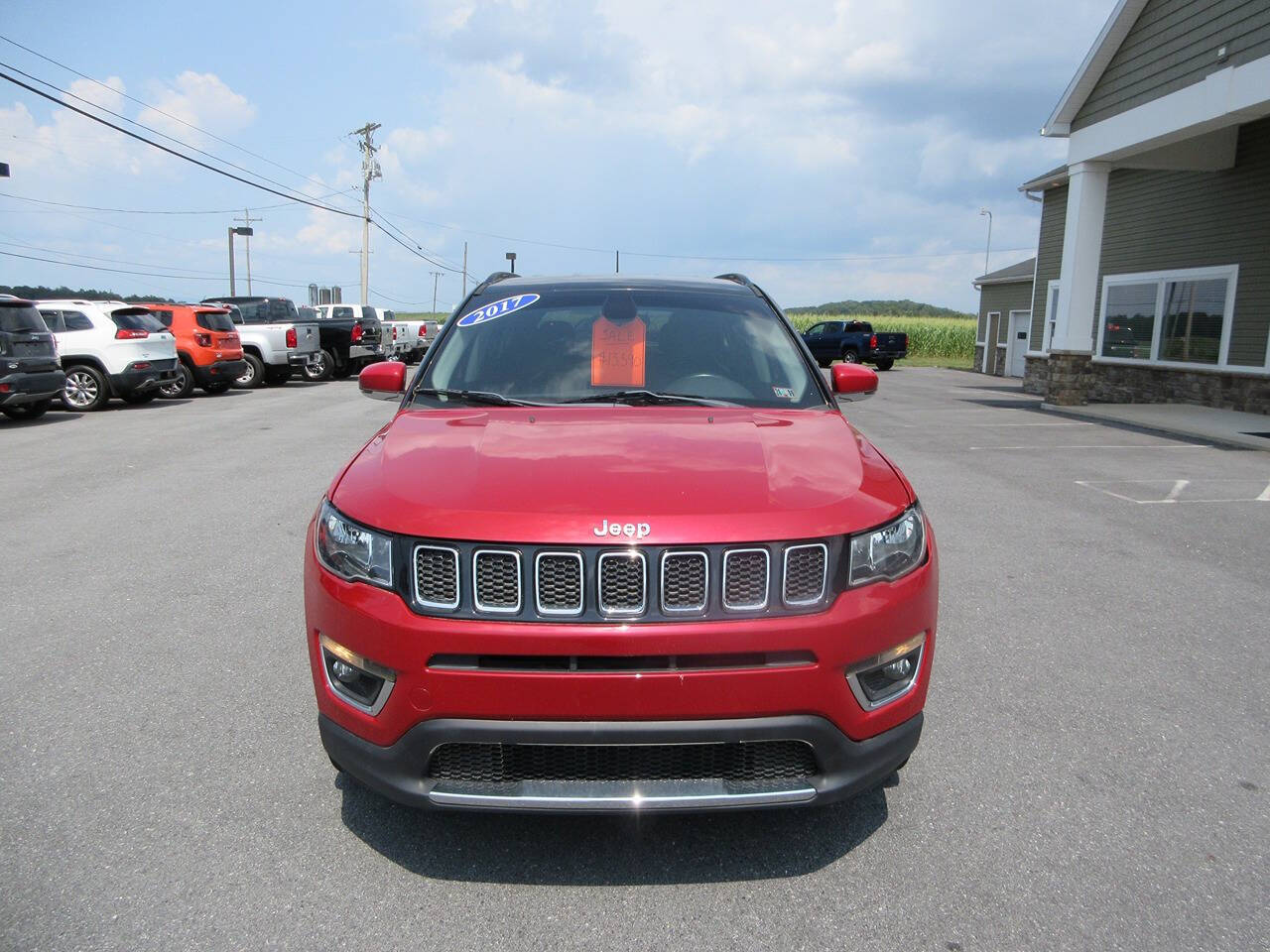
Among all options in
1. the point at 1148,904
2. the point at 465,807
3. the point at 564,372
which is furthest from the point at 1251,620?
the point at 465,807

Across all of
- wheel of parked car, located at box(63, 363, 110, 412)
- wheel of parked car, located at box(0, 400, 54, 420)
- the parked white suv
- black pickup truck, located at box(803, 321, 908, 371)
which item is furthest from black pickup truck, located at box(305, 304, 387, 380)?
black pickup truck, located at box(803, 321, 908, 371)

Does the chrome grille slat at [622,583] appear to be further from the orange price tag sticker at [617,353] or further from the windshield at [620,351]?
the orange price tag sticker at [617,353]

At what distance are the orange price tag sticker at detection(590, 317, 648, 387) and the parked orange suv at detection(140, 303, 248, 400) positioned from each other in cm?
1651

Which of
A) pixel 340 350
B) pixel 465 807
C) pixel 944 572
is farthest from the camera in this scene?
pixel 340 350

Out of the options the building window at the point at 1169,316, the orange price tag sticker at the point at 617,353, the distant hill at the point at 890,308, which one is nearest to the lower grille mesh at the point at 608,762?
the orange price tag sticker at the point at 617,353

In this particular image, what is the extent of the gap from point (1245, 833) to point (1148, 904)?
59cm

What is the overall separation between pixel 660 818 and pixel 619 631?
0.61m

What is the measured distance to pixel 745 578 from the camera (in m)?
2.33

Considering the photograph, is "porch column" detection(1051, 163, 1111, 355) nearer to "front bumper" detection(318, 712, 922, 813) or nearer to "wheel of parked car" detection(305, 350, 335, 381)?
"front bumper" detection(318, 712, 922, 813)

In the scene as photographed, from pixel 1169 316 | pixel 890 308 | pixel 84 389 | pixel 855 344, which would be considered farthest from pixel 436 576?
pixel 890 308

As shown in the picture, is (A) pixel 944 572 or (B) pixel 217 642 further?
(A) pixel 944 572

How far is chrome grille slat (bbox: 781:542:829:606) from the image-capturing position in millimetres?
2352

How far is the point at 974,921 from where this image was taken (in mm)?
2398

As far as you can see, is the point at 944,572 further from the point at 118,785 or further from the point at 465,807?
the point at 118,785
